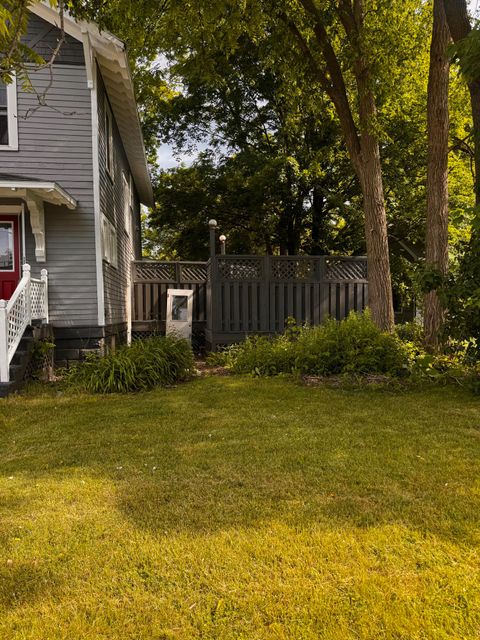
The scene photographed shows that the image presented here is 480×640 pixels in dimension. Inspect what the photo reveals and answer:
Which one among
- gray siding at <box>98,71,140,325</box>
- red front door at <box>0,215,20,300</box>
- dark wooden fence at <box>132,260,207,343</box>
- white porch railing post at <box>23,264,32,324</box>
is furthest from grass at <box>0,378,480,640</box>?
dark wooden fence at <box>132,260,207,343</box>

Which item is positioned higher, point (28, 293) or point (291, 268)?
point (291, 268)

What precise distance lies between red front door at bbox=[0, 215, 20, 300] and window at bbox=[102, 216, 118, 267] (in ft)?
5.05

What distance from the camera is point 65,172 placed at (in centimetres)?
848

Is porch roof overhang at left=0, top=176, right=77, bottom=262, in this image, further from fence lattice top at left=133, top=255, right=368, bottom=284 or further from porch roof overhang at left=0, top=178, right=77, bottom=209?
fence lattice top at left=133, top=255, right=368, bottom=284

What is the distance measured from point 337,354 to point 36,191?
5.58 meters

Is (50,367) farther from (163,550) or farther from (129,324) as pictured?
(163,550)

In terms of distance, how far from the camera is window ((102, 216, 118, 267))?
9.16 meters

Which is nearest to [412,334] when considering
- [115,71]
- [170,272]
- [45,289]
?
[170,272]

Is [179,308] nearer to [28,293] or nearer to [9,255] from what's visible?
[9,255]

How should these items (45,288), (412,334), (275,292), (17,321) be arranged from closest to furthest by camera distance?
1. (17,321)
2. (45,288)
3. (412,334)
4. (275,292)

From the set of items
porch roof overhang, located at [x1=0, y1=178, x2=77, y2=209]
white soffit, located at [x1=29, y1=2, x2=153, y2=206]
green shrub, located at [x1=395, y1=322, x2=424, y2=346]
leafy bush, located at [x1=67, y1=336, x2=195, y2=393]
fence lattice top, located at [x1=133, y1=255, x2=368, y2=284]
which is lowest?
leafy bush, located at [x1=67, y1=336, x2=195, y2=393]

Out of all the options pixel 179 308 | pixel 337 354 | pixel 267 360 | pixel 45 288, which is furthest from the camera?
pixel 179 308

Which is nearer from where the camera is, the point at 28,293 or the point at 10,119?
the point at 28,293

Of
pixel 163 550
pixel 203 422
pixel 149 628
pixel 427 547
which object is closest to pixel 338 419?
pixel 203 422
